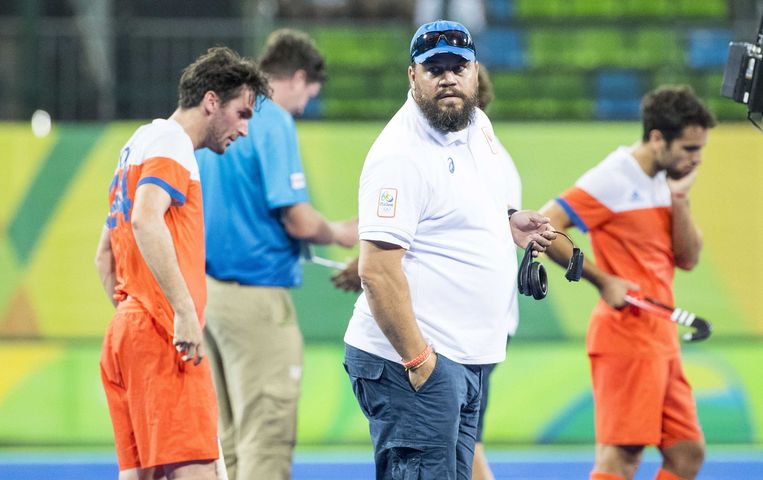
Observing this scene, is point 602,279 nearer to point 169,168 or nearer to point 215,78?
point 215,78

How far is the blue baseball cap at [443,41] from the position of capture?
156 inches

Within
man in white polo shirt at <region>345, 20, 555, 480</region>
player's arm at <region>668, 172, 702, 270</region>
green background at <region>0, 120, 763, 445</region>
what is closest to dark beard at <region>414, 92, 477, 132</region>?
man in white polo shirt at <region>345, 20, 555, 480</region>

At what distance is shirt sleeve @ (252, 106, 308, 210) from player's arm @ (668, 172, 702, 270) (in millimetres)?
1642

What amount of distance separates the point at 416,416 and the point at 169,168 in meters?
1.20

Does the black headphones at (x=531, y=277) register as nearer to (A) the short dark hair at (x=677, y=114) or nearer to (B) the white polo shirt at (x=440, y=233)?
(B) the white polo shirt at (x=440, y=233)

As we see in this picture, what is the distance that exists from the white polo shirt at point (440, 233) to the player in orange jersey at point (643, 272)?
1.30 m

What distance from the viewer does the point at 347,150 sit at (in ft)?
28.7

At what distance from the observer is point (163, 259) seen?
13.3ft

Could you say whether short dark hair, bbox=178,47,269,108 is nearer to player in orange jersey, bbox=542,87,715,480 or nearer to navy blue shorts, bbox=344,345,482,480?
navy blue shorts, bbox=344,345,482,480

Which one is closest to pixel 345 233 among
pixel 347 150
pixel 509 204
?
pixel 509 204

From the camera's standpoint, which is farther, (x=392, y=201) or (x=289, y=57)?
(x=289, y=57)

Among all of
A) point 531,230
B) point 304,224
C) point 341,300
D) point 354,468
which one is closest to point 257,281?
point 304,224

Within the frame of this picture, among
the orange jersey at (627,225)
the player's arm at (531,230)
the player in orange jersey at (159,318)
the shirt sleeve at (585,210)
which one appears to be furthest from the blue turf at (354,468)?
the player's arm at (531,230)

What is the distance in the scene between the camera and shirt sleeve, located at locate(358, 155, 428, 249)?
12.4 ft
